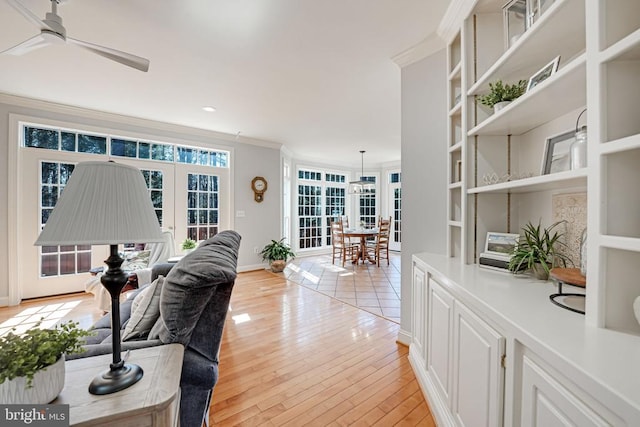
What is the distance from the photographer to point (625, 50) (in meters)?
0.77

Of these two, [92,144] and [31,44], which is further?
[92,144]

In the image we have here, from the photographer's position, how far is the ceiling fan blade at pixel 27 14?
4.39ft

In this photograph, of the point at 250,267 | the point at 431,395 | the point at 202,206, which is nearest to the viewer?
the point at 431,395

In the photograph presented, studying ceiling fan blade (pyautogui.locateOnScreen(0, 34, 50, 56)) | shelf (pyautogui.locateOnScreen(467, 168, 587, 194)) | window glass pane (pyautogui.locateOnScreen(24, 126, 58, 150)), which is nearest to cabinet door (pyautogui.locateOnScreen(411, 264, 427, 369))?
shelf (pyautogui.locateOnScreen(467, 168, 587, 194))

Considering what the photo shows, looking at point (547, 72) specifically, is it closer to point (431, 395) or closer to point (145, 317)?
point (431, 395)

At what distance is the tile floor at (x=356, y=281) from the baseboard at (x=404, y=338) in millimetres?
490

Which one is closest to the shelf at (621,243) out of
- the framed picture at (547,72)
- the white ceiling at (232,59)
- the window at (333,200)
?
the framed picture at (547,72)

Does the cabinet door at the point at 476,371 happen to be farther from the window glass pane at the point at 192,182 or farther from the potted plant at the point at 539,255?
the window glass pane at the point at 192,182

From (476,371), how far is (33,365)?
4.89 feet

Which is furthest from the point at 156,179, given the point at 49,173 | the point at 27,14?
the point at 27,14

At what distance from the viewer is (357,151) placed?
6.33 meters

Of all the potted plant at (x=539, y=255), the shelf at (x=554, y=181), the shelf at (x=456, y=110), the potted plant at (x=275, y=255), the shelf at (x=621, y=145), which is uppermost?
the shelf at (x=456, y=110)

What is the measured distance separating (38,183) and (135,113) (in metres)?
1.53

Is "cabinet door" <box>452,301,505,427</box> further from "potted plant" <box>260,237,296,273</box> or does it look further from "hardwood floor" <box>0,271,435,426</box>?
"potted plant" <box>260,237,296,273</box>
